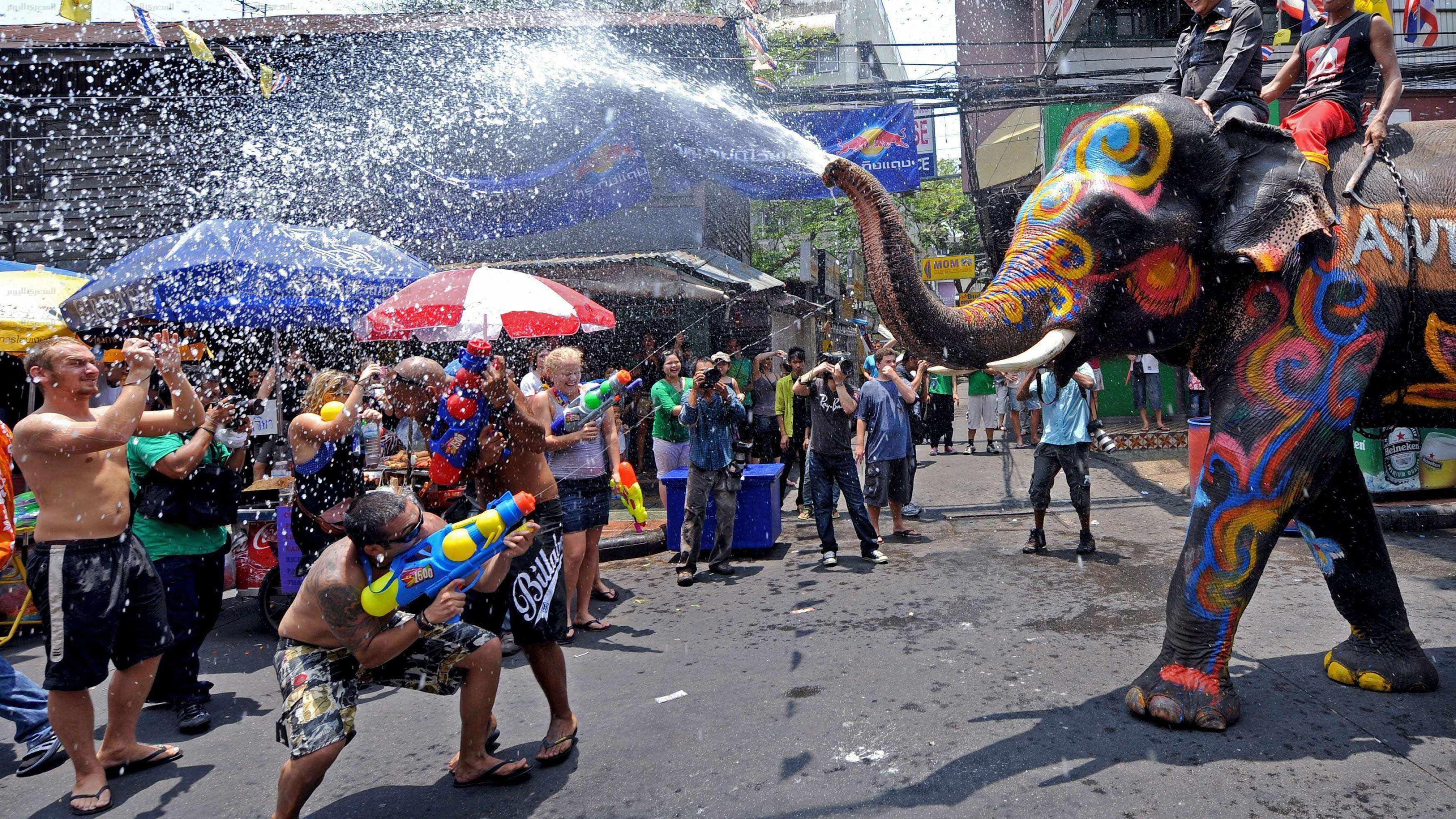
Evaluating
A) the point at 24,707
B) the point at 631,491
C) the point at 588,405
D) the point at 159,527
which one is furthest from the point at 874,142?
the point at 24,707

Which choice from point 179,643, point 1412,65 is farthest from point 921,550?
point 1412,65

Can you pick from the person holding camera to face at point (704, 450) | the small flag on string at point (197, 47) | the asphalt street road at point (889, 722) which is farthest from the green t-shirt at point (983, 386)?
the small flag on string at point (197, 47)

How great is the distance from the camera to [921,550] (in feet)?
26.2

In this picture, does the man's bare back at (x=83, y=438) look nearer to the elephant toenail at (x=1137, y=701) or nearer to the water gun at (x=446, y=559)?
the water gun at (x=446, y=559)

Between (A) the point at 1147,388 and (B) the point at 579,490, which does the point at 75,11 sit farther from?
(A) the point at 1147,388

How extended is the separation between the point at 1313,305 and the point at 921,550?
472 cm

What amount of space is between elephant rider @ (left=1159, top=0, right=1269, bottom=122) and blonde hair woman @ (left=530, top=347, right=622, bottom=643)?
12.3 feet

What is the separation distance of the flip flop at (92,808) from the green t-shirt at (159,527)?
1321 millimetres

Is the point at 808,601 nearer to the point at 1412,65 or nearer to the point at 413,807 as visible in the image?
the point at 413,807

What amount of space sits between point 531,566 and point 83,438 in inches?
74.4

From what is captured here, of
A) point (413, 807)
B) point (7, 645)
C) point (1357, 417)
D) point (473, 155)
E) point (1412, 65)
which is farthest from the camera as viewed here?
point (1412, 65)

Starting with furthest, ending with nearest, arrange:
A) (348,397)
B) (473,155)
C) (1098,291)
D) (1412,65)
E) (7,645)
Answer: (1412,65)
(473,155)
(7,645)
(348,397)
(1098,291)

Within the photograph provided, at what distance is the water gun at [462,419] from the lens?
13.9 feet

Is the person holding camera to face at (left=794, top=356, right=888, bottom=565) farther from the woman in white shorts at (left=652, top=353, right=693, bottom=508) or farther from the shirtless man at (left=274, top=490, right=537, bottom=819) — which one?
the shirtless man at (left=274, top=490, right=537, bottom=819)
